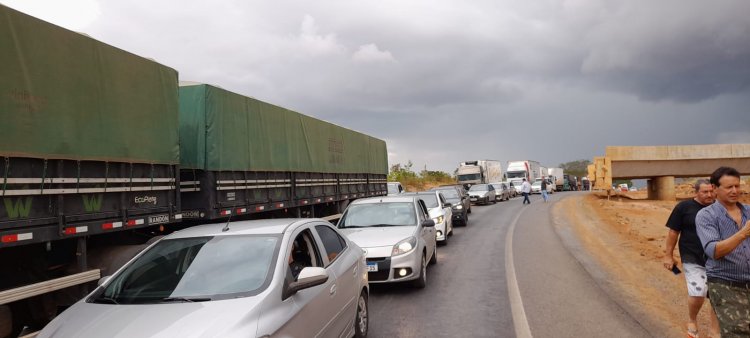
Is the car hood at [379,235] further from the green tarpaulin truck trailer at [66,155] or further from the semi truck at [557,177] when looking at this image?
the semi truck at [557,177]

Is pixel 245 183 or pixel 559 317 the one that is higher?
pixel 245 183

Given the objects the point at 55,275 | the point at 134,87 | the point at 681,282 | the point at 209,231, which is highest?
the point at 134,87

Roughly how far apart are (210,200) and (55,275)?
9.07ft

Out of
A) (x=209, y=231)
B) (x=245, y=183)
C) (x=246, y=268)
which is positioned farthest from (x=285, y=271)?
(x=245, y=183)

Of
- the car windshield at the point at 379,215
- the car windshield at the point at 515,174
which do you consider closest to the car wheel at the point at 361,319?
the car windshield at the point at 379,215

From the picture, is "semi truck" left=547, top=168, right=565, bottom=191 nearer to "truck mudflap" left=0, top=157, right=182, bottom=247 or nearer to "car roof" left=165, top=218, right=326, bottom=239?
"truck mudflap" left=0, top=157, right=182, bottom=247

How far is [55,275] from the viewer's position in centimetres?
568

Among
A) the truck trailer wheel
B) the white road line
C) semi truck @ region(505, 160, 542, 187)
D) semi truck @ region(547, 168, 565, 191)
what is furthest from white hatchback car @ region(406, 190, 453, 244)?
semi truck @ region(547, 168, 565, 191)

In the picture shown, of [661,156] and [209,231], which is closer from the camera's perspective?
[209,231]

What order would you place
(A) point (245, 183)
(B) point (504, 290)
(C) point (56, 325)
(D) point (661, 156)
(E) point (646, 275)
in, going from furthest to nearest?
(D) point (661, 156) < (A) point (245, 183) < (E) point (646, 275) < (B) point (504, 290) < (C) point (56, 325)

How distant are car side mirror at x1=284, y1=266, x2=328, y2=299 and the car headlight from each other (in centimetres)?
353

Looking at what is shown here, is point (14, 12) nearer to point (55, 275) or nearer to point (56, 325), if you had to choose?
point (55, 275)

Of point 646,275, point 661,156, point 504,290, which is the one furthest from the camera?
point 661,156

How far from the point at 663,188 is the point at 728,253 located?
106 ft
